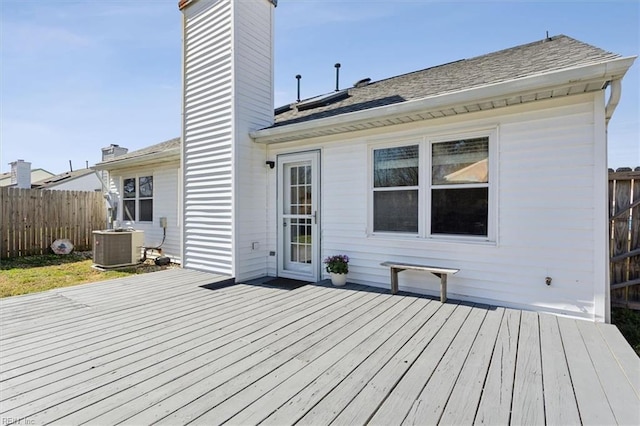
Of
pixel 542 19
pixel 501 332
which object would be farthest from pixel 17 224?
pixel 542 19

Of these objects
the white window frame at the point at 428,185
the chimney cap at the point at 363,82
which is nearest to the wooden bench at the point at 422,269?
the white window frame at the point at 428,185

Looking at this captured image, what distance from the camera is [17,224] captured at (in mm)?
8336

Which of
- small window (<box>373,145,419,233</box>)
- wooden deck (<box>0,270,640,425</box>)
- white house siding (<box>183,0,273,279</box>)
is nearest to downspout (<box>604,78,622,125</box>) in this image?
small window (<box>373,145,419,233</box>)

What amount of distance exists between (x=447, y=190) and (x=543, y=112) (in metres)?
1.39

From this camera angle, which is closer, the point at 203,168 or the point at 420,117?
the point at 420,117

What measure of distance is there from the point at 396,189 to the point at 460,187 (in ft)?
2.97

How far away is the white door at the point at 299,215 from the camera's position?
5.20m

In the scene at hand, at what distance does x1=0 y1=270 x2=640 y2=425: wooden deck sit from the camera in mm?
1707

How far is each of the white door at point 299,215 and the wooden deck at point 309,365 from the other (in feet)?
5.13

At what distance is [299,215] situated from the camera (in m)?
5.43

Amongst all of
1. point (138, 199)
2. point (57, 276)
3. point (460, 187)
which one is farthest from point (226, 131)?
point (138, 199)

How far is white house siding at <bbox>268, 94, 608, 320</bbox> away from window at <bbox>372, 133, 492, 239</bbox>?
181 mm

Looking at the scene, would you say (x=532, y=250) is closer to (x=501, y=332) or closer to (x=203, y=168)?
(x=501, y=332)

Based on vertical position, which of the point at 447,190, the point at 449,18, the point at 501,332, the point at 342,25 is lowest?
the point at 501,332
